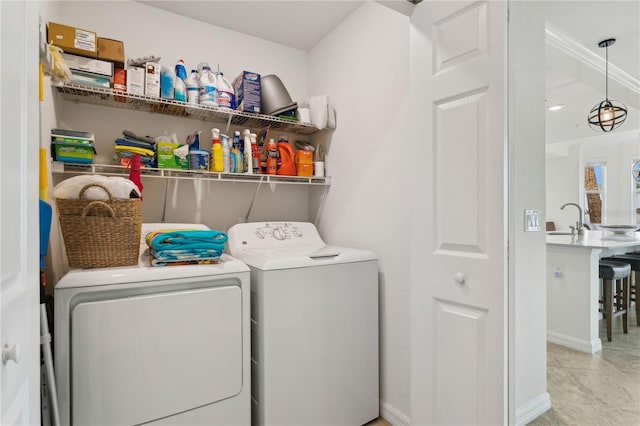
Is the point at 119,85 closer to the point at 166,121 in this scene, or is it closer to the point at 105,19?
the point at 166,121

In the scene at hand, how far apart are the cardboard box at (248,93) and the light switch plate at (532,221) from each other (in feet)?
5.64

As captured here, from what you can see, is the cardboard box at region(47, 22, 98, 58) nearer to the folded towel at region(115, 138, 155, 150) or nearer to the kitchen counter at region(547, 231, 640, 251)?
the folded towel at region(115, 138, 155, 150)

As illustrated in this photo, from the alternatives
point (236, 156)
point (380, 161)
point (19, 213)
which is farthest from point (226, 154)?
point (19, 213)

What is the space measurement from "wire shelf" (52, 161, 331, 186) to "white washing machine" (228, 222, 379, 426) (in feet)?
1.42

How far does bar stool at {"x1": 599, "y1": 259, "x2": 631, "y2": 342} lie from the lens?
1.51 metres

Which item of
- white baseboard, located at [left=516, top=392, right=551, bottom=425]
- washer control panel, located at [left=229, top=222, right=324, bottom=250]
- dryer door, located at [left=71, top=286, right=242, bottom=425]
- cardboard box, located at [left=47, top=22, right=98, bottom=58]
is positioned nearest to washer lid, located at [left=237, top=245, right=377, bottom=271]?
washer control panel, located at [left=229, top=222, right=324, bottom=250]

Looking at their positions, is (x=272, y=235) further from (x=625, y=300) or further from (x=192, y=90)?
(x=625, y=300)

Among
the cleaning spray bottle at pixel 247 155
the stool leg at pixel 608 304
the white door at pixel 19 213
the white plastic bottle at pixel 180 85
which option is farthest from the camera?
the cleaning spray bottle at pixel 247 155

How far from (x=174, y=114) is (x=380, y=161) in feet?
4.74

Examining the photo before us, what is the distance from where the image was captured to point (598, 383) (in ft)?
4.99

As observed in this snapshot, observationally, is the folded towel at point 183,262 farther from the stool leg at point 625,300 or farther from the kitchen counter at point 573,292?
the stool leg at point 625,300

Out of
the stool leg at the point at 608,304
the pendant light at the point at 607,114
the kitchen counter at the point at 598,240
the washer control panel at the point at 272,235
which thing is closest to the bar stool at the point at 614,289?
the stool leg at the point at 608,304

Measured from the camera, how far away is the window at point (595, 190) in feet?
4.66

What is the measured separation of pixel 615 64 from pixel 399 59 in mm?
1004
